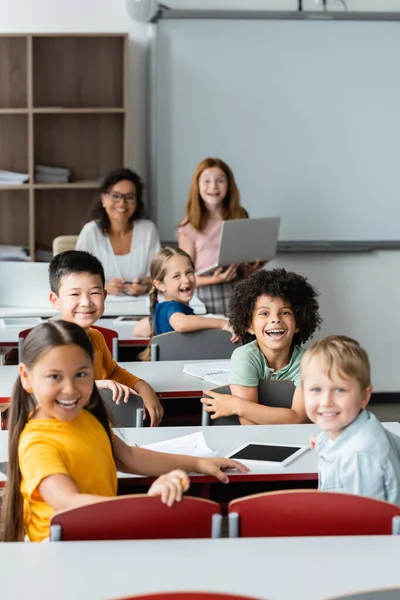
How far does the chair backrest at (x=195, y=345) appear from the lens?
13.0 feet

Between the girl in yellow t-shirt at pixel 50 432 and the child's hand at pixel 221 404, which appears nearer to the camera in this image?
the girl in yellow t-shirt at pixel 50 432

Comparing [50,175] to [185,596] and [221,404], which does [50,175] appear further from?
[185,596]

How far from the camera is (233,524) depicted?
6.22 feet

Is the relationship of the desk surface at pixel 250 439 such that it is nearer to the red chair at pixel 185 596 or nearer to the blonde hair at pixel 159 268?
the red chair at pixel 185 596

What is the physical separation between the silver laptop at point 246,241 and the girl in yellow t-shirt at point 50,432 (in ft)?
8.37

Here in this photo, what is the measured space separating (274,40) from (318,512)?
4.38m

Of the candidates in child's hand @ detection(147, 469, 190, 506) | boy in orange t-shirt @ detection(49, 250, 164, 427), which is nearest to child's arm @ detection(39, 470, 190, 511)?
child's hand @ detection(147, 469, 190, 506)

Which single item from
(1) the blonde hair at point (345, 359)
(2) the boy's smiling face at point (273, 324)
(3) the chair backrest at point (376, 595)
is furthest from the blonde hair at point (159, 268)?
(3) the chair backrest at point (376, 595)

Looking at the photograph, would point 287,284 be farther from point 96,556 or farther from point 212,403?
point 96,556

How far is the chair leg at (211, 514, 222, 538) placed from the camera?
1872 mm

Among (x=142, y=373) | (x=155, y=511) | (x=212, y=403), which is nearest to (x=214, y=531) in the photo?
(x=155, y=511)

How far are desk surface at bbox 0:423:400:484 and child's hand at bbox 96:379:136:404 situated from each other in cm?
20

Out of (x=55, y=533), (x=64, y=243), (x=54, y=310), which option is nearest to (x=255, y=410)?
(x=55, y=533)

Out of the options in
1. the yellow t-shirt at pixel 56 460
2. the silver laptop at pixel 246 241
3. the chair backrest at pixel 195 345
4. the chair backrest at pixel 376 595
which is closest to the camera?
the chair backrest at pixel 376 595
